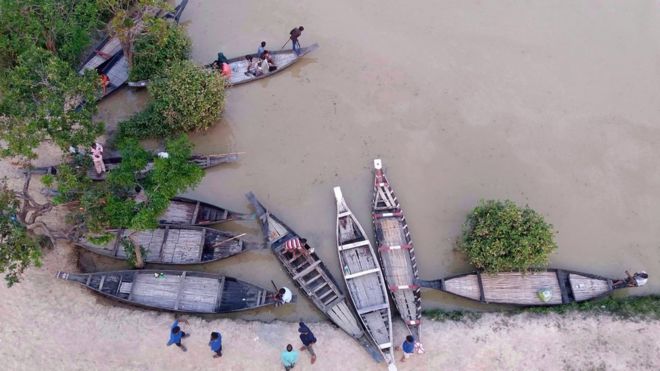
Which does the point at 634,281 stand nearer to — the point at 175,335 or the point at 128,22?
the point at 175,335

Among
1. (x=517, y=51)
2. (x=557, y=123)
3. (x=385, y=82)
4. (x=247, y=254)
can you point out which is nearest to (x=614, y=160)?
(x=557, y=123)

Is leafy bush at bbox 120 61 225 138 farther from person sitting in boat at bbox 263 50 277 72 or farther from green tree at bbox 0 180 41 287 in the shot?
green tree at bbox 0 180 41 287

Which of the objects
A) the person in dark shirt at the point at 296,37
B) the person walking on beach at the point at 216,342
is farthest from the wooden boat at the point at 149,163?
the person walking on beach at the point at 216,342

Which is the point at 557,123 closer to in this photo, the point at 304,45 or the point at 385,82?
the point at 385,82

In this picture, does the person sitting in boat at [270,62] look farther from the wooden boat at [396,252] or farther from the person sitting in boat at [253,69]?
the wooden boat at [396,252]

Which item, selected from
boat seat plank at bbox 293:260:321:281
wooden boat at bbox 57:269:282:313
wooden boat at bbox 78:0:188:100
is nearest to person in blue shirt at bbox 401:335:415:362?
boat seat plank at bbox 293:260:321:281
